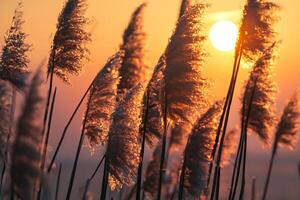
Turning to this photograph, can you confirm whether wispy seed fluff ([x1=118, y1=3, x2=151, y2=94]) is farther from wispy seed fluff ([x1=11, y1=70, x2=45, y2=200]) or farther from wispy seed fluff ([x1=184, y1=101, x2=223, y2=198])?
wispy seed fluff ([x1=11, y1=70, x2=45, y2=200])

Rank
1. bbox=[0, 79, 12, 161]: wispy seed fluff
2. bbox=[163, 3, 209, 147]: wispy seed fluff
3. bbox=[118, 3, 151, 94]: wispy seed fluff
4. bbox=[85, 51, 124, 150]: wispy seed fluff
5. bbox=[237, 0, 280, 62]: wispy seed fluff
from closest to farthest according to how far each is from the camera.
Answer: bbox=[0, 79, 12, 161]: wispy seed fluff → bbox=[163, 3, 209, 147]: wispy seed fluff → bbox=[85, 51, 124, 150]: wispy seed fluff → bbox=[237, 0, 280, 62]: wispy seed fluff → bbox=[118, 3, 151, 94]: wispy seed fluff

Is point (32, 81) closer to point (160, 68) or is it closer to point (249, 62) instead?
point (160, 68)

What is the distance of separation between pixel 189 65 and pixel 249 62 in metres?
1.42

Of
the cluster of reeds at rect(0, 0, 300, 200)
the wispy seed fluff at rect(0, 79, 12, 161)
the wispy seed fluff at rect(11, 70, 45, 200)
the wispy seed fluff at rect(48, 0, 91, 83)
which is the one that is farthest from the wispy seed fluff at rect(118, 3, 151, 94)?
the wispy seed fluff at rect(11, 70, 45, 200)

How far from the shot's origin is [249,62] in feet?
26.6

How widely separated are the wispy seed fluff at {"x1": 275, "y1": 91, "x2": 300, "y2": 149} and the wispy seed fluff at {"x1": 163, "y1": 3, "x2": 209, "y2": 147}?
283cm

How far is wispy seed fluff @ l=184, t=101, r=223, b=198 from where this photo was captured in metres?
7.76

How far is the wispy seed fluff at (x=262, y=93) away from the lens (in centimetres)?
827

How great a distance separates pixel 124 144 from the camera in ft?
22.2

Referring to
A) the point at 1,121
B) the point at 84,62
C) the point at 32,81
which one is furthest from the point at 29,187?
the point at 84,62

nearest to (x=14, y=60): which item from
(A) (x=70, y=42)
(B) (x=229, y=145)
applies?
(A) (x=70, y=42)

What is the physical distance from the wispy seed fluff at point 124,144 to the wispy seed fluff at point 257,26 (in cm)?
166

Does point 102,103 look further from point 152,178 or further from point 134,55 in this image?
point 152,178

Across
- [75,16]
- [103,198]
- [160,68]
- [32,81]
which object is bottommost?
[103,198]
